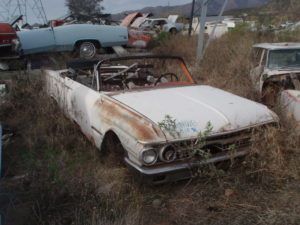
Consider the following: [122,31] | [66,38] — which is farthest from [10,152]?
[122,31]

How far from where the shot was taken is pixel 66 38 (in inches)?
378

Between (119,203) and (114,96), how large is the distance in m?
1.48

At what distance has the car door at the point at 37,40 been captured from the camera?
901cm

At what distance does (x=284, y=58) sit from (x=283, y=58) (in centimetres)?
2

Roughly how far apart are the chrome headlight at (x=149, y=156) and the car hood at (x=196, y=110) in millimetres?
208

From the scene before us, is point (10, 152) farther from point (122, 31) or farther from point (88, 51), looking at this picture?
point (122, 31)

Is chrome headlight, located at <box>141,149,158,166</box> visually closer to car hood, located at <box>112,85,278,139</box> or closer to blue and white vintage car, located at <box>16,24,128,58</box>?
car hood, located at <box>112,85,278,139</box>

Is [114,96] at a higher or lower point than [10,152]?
higher

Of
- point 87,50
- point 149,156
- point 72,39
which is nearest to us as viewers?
point 149,156

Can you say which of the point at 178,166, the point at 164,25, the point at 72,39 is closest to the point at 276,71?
the point at 178,166

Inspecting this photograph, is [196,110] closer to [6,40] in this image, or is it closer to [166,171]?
[166,171]

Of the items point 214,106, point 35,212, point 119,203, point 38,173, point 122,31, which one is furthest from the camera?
point 122,31

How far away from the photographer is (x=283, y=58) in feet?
20.7

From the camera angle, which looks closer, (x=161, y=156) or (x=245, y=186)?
(x=161, y=156)
